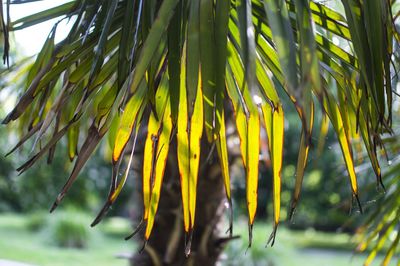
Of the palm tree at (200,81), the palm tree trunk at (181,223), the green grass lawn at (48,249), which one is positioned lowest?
the green grass lawn at (48,249)

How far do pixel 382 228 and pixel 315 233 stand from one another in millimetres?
14530

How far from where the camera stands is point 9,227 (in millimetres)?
12359

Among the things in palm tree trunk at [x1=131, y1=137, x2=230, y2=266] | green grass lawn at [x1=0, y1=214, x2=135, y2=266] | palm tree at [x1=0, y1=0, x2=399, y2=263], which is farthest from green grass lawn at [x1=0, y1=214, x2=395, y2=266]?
palm tree at [x1=0, y1=0, x2=399, y2=263]

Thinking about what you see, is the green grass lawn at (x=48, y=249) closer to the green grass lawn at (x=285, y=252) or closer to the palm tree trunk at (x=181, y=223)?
the green grass lawn at (x=285, y=252)

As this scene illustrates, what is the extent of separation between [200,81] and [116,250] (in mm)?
9740

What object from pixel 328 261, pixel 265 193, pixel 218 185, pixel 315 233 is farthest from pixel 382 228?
pixel 315 233

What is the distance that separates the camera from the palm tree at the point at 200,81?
1244 millimetres

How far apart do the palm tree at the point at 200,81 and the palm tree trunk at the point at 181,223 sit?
2.80 ft

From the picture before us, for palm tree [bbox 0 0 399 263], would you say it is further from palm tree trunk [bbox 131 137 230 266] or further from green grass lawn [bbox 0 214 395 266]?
green grass lawn [bbox 0 214 395 266]

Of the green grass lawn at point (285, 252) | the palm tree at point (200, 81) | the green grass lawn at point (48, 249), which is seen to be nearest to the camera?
the palm tree at point (200, 81)

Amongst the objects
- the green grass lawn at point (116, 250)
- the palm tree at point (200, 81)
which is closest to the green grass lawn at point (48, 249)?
the green grass lawn at point (116, 250)

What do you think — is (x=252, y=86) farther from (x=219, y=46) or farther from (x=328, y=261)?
(x=328, y=261)

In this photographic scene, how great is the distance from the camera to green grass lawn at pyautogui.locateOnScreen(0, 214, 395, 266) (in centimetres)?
855

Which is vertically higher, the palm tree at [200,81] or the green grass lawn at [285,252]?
the palm tree at [200,81]
